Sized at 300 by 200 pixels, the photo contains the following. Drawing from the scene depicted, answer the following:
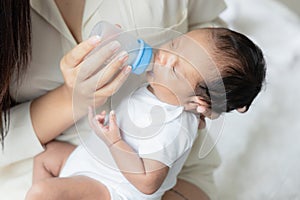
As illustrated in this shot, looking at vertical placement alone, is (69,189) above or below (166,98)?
below

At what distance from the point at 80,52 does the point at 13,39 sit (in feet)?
0.33

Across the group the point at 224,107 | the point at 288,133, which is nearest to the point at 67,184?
the point at 224,107

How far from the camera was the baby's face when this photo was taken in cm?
85

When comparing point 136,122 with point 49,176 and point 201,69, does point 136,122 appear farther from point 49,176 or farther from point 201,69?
point 49,176

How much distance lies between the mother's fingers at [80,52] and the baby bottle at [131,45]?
0.01 metres

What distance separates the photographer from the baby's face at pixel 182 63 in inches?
33.6

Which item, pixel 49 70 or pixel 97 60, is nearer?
pixel 97 60

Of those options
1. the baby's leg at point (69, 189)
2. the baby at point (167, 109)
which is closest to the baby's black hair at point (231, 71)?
the baby at point (167, 109)

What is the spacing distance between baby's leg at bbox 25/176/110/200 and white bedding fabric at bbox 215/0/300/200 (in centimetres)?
38

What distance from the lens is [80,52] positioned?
2.84ft

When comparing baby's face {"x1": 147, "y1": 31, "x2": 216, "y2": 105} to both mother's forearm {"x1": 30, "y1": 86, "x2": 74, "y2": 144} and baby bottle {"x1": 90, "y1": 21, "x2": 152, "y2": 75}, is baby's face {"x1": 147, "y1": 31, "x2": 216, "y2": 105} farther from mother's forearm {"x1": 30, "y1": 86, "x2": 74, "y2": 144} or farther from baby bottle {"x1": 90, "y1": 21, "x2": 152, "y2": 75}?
mother's forearm {"x1": 30, "y1": 86, "x2": 74, "y2": 144}

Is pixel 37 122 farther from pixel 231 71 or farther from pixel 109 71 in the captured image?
pixel 231 71

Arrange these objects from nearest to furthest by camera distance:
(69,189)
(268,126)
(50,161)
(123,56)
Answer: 1. (123,56)
2. (69,189)
3. (50,161)
4. (268,126)

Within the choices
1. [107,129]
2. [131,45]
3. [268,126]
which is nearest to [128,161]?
[107,129]
